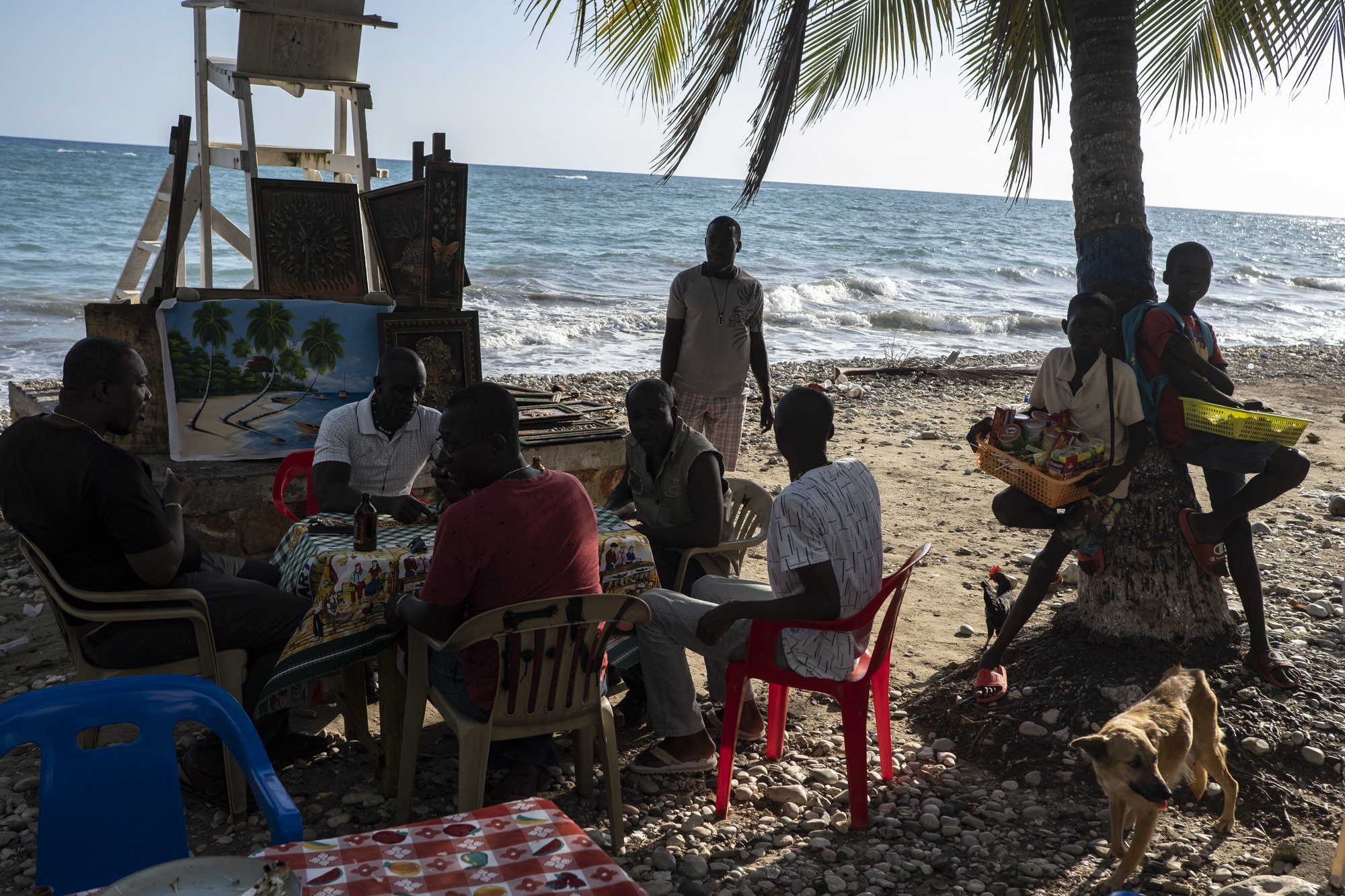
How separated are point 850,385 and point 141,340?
356 inches

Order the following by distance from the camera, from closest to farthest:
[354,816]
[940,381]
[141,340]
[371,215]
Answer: [354,816], [141,340], [371,215], [940,381]

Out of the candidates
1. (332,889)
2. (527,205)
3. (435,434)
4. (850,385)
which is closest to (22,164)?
(527,205)

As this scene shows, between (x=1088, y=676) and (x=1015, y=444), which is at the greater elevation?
(x=1015, y=444)

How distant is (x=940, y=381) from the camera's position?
14.5 m

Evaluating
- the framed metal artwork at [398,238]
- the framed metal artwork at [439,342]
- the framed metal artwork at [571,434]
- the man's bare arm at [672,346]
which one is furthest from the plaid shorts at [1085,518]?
the framed metal artwork at [398,238]

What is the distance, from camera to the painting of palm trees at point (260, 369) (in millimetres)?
6188

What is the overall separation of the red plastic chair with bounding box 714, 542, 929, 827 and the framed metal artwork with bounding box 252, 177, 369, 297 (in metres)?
4.10

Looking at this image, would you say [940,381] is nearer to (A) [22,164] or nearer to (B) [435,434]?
(B) [435,434]

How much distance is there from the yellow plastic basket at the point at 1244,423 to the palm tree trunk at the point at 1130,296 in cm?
32

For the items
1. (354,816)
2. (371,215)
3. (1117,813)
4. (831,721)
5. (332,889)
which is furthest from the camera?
(371,215)

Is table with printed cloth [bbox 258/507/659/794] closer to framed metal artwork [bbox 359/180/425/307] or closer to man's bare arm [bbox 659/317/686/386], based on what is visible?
man's bare arm [bbox 659/317/686/386]

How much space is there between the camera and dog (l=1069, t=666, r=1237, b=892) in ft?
10.7

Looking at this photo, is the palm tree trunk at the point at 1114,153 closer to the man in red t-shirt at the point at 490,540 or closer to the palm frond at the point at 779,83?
the palm frond at the point at 779,83


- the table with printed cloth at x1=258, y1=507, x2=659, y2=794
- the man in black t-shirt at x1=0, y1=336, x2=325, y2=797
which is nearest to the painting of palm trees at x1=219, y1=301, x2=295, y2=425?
the table with printed cloth at x1=258, y1=507, x2=659, y2=794
